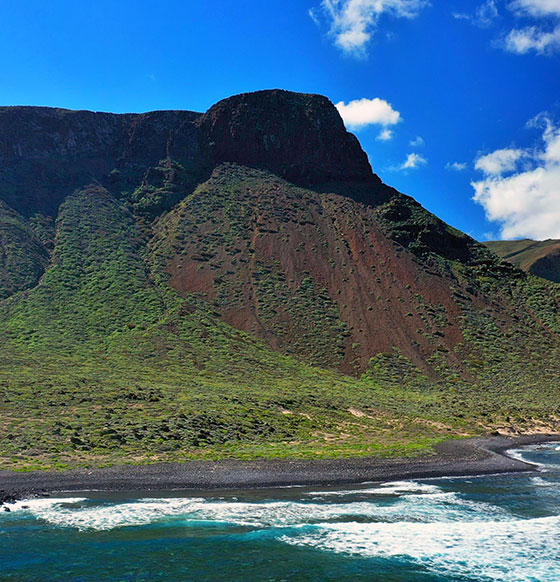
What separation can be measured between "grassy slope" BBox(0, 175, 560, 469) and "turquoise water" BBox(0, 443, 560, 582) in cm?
835

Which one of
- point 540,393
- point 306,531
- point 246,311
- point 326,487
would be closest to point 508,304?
point 540,393

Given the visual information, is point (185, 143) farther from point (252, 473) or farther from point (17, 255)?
point (252, 473)

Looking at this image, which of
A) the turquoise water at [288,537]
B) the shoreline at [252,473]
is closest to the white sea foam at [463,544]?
the turquoise water at [288,537]

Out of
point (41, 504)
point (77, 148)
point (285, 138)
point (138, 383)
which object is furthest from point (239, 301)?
point (41, 504)

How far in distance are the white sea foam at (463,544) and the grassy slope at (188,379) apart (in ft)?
43.8

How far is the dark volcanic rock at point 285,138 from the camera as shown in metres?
108

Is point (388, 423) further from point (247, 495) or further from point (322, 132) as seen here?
point (322, 132)

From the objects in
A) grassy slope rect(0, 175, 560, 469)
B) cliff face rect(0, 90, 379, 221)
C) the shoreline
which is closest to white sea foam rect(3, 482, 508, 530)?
the shoreline

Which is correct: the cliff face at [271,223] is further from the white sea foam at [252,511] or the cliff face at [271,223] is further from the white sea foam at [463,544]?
the white sea foam at [463,544]

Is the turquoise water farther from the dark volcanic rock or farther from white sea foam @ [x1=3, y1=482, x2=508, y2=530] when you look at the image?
the dark volcanic rock

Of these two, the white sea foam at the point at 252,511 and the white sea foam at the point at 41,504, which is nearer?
the white sea foam at the point at 252,511

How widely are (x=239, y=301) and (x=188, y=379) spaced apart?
25.1 meters

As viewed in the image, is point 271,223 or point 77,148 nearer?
point 271,223

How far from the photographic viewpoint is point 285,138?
109562mm
